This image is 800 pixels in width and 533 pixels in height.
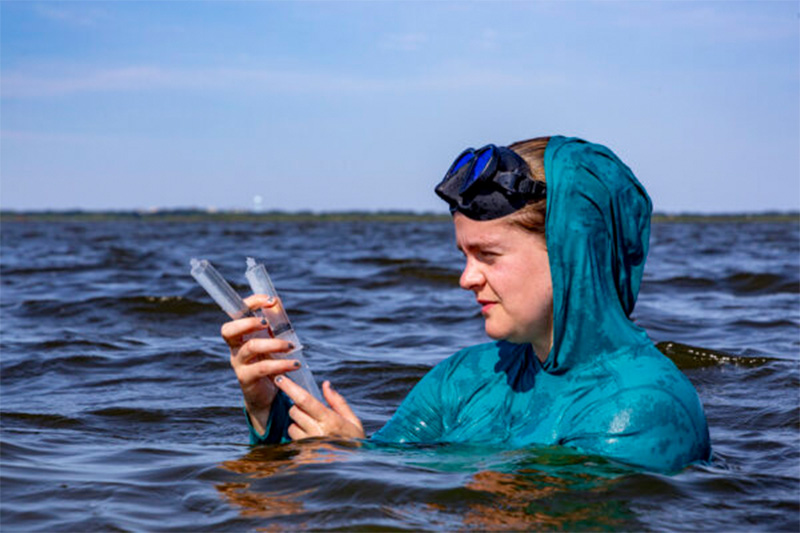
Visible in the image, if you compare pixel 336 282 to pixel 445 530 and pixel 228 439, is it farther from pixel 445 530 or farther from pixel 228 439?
pixel 445 530

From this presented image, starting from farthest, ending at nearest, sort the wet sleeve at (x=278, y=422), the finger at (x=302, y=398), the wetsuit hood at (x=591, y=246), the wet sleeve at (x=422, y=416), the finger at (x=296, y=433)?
the wet sleeve at (x=422, y=416) → the wet sleeve at (x=278, y=422) → the finger at (x=296, y=433) → the finger at (x=302, y=398) → the wetsuit hood at (x=591, y=246)

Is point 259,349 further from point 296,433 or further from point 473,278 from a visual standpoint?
point 473,278

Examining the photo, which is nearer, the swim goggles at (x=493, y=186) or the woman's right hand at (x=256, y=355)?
the swim goggles at (x=493, y=186)

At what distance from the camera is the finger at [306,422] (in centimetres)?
399

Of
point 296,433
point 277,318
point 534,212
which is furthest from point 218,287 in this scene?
point 534,212

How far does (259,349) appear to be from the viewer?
12.7 feet

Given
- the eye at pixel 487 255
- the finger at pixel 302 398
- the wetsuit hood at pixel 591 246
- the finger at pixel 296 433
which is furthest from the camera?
the finger at pixel 296 433

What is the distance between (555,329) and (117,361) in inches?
261

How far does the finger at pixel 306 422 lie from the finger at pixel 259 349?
22 cm

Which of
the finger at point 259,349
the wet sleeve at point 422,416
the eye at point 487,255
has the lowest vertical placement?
the wet sleeve at point 422,416

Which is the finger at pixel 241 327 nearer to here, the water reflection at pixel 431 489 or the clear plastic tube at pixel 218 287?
the clear plastic tube at pixel 218 287

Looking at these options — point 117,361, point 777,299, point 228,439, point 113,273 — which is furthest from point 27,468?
point 113,273

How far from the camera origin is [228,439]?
6.23 metres

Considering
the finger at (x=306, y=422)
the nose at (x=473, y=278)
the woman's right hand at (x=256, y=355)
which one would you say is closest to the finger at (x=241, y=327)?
the woman's right hand at (x=256, y=355)
